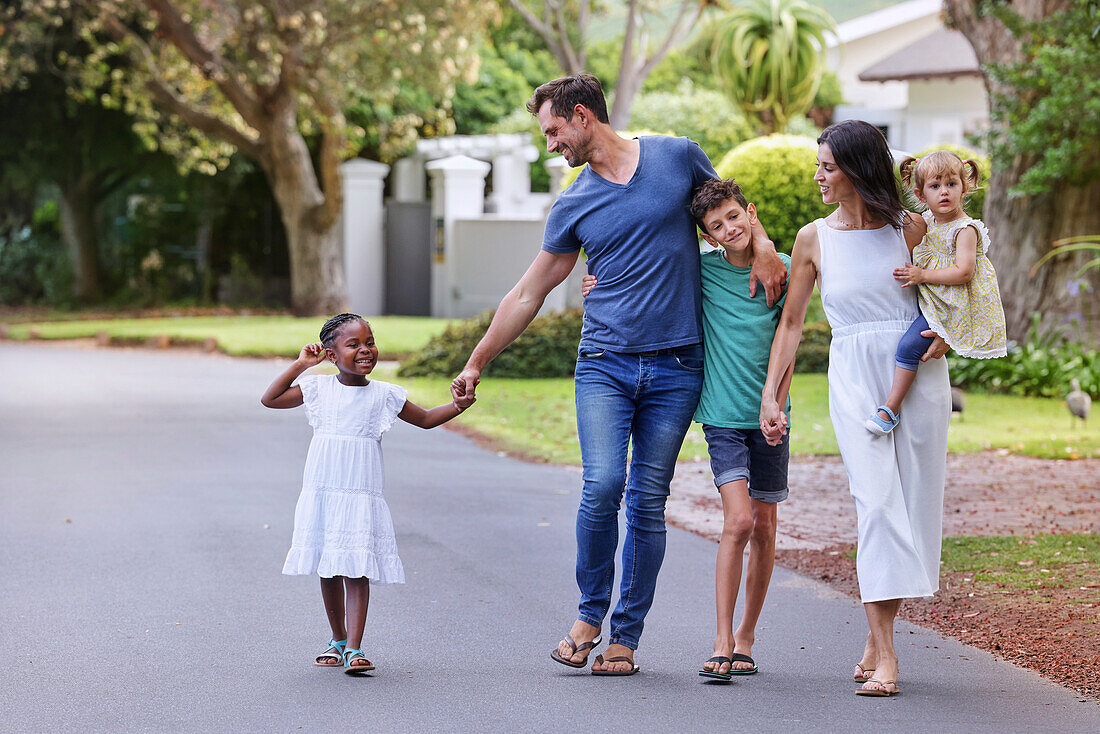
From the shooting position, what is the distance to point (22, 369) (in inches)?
640

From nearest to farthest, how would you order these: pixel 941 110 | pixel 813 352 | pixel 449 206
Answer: pixel 813 352, pixel 449 206, pixel 941 110

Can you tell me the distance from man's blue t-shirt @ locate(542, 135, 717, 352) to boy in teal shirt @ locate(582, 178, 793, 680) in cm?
7

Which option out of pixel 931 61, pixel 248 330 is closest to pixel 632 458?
pixel 248 330

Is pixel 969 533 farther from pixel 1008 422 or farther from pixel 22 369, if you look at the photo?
pixel 22 369

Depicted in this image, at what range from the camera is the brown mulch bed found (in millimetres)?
4953

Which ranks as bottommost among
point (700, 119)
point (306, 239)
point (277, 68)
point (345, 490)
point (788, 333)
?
point (345, 490)

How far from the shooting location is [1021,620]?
5.61 metres

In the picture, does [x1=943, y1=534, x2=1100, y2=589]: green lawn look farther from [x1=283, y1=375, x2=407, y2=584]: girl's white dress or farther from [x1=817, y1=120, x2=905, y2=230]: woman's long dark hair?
[x1=283, y1=375, x2=407, y2=584]: girl's white dress

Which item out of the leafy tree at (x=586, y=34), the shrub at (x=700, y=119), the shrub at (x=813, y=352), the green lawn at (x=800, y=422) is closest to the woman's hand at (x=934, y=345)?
the green lawn at (x=800, y=422)

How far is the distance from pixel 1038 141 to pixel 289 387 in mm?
10730

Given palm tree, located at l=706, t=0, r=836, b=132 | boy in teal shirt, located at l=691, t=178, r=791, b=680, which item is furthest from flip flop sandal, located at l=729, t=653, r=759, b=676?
palm tree, located at l=706, t=0, r=836, b=132

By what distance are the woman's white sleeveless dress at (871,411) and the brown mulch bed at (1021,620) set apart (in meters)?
0.69

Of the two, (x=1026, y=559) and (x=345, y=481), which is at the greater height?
(x=345, y=481)

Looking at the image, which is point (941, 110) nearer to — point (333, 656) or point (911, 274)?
point (911, 274)
